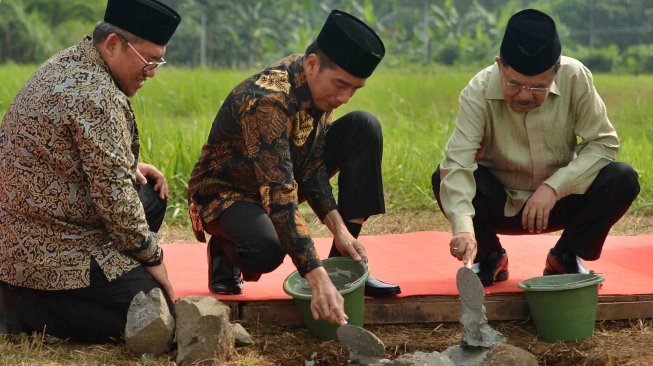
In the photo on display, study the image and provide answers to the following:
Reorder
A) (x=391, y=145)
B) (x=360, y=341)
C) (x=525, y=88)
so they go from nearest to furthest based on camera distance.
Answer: (x=360, y=341) < (x=525, y=88) < (x=391, y=145)

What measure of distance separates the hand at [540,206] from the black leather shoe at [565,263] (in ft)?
0.77

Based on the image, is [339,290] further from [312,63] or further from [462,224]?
[312,63]

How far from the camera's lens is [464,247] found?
12.1 ft

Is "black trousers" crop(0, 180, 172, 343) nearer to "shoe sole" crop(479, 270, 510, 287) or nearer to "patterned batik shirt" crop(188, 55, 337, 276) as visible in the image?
"patterned batik shirt" crop(188, 55, 337, 276)

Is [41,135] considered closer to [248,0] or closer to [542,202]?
[542,202]

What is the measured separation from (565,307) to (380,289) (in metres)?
0.72

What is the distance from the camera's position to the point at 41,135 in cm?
351

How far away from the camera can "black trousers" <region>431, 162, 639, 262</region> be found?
4.08 meters

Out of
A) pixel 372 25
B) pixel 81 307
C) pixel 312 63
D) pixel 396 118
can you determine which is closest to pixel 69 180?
pixel 81 307

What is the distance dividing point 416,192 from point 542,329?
8.74ft

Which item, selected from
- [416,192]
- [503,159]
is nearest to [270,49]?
[416,192]

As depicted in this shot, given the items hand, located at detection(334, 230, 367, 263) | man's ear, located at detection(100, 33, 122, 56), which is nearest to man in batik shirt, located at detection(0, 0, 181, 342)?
man's ear, located at detection(100, 33, 122, 56)

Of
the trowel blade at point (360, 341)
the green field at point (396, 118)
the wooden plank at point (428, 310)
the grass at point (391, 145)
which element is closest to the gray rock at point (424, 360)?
the trowel blade at point (360, 341)

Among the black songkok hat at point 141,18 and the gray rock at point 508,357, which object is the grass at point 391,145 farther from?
the black songkok hat at point 141,18
